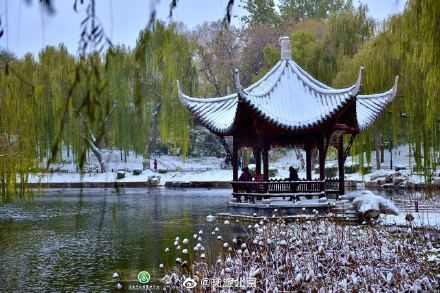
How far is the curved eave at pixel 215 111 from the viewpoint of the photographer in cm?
1472

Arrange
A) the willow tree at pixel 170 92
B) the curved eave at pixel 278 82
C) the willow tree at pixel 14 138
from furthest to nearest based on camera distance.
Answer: the willow tree at pixel 170 92 < the curved eave at pixel 278 82 < the willow tree at pixel 14 138

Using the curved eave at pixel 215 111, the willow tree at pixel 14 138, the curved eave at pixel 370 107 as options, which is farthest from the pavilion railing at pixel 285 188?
the willow tree at pixel 14 138

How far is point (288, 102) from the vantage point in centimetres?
1437

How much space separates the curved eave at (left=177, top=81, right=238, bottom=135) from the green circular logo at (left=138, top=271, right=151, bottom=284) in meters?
7.03

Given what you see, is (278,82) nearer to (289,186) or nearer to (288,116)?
(288,116)

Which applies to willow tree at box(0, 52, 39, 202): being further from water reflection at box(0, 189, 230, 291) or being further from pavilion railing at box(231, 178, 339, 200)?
pavilion railing at box(231, 178, 339, 200)

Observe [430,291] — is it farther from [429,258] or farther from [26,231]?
[26,231]

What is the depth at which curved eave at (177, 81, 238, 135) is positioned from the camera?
14.7 m

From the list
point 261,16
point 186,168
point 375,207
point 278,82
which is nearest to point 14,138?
point 278,82

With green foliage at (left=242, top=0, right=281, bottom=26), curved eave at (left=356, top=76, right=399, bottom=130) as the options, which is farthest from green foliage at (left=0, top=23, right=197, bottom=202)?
green foliage at (left=242, top=0, right=281, bottom=26)

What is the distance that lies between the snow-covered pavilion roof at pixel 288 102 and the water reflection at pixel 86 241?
287 cm

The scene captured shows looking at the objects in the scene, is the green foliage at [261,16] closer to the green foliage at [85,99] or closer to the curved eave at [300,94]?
the green foliage at [85,99]

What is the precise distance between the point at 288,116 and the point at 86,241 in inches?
225

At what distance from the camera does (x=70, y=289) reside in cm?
689
